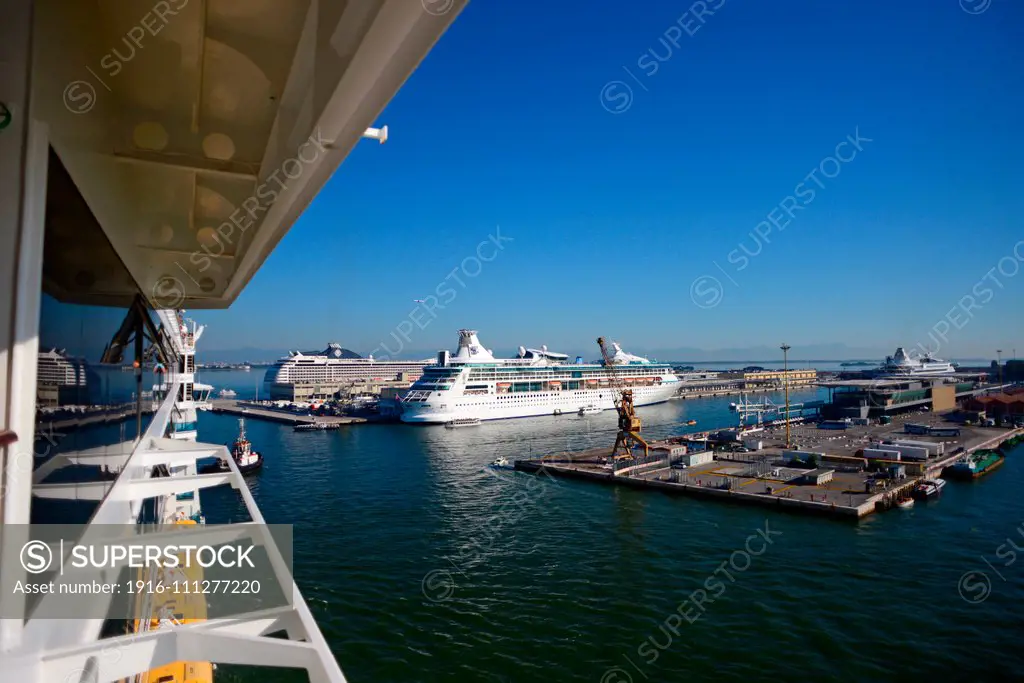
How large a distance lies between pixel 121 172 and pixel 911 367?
74.6 metres

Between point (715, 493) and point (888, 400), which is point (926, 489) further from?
point (888, 400)

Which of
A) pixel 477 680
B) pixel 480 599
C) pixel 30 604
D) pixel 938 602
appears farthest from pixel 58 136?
pixel 938 602

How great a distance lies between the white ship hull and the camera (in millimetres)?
34562

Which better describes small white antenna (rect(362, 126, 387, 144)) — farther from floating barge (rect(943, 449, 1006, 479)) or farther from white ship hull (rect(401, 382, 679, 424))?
white ship hull (rect(401, 382, 679, 424))

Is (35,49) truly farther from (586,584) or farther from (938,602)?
(938,602)

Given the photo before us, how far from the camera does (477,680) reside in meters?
6.87

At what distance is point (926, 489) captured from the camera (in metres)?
16.0

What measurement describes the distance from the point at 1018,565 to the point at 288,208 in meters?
14.6

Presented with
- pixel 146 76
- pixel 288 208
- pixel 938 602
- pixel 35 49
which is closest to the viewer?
pixel 35 49

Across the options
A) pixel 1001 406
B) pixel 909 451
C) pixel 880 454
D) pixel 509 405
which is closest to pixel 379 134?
pixel 880 454

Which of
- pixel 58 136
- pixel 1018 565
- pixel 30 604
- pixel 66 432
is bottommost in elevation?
pixel 1018 565

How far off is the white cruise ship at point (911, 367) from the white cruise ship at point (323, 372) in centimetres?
5064

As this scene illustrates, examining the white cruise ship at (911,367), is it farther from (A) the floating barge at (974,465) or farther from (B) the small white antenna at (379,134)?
(B) the small white antenna at (379,134)

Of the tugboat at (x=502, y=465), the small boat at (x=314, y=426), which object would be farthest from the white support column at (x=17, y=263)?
the small boat at (x=314, y=426)
